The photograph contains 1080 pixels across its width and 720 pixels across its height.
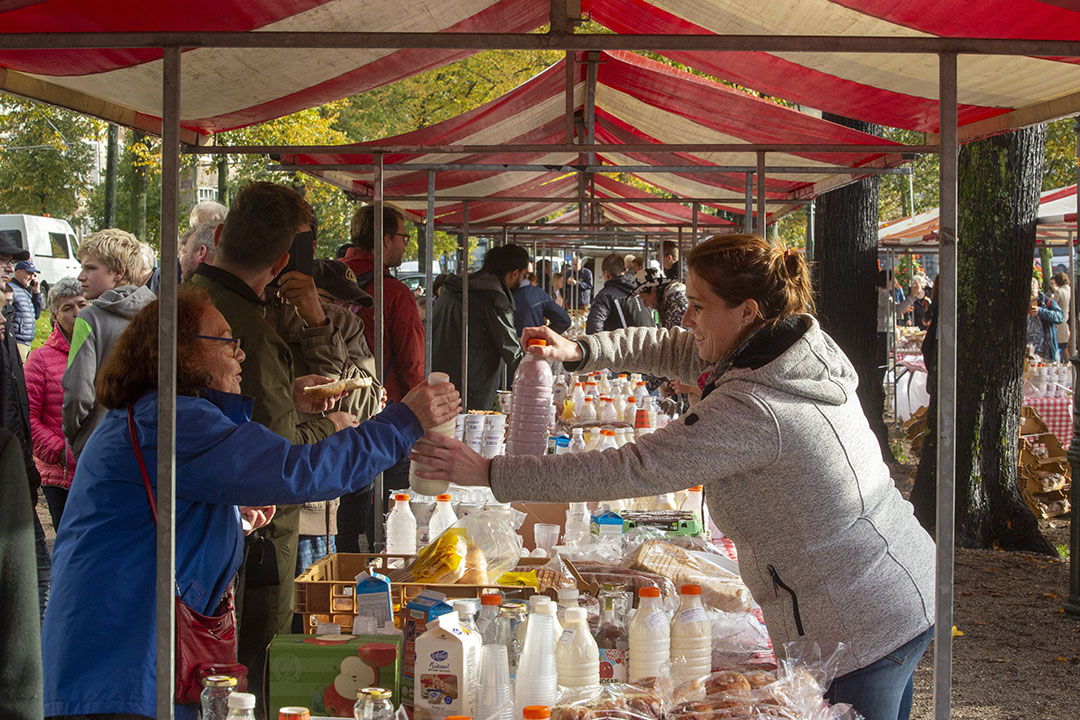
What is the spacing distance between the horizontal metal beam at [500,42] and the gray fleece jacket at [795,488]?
2.44ft

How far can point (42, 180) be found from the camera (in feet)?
98.5

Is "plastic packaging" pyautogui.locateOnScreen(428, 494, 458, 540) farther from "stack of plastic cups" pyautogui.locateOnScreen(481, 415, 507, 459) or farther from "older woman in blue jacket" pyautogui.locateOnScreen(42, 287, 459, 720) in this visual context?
"older woman in blue jacket" pyautogui.locateOnScreen(42, 287, 459, 720)

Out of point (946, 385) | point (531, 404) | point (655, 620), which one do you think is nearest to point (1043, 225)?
point (531, 404)

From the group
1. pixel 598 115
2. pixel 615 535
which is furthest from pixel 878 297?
pixel 615 535

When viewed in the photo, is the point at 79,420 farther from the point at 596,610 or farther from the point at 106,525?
the point at 596,610

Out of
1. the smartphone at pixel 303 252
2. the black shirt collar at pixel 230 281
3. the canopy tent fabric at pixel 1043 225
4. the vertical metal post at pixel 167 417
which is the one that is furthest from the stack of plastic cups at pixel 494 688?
the canopy tent fabric at pixel 1043 225

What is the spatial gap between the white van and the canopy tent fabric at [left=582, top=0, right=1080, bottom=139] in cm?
2697

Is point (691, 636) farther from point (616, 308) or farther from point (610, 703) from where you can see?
point (616, 308)

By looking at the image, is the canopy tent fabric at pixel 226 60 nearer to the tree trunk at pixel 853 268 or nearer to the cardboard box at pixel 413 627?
the cardboard box at pixel 413 627

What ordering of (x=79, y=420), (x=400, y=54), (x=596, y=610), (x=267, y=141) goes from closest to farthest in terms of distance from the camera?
(x=596, y=610), (x=400, y=54), (x=79, y=420), (x=267, y=141)

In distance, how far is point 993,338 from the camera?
868cm

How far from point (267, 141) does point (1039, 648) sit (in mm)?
14414

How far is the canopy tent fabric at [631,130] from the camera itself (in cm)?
538

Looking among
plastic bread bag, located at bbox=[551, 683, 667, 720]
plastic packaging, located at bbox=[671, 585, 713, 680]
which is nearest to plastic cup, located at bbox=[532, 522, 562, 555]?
plastic packaging, located at bbox=[671, 585, 713, 680]
